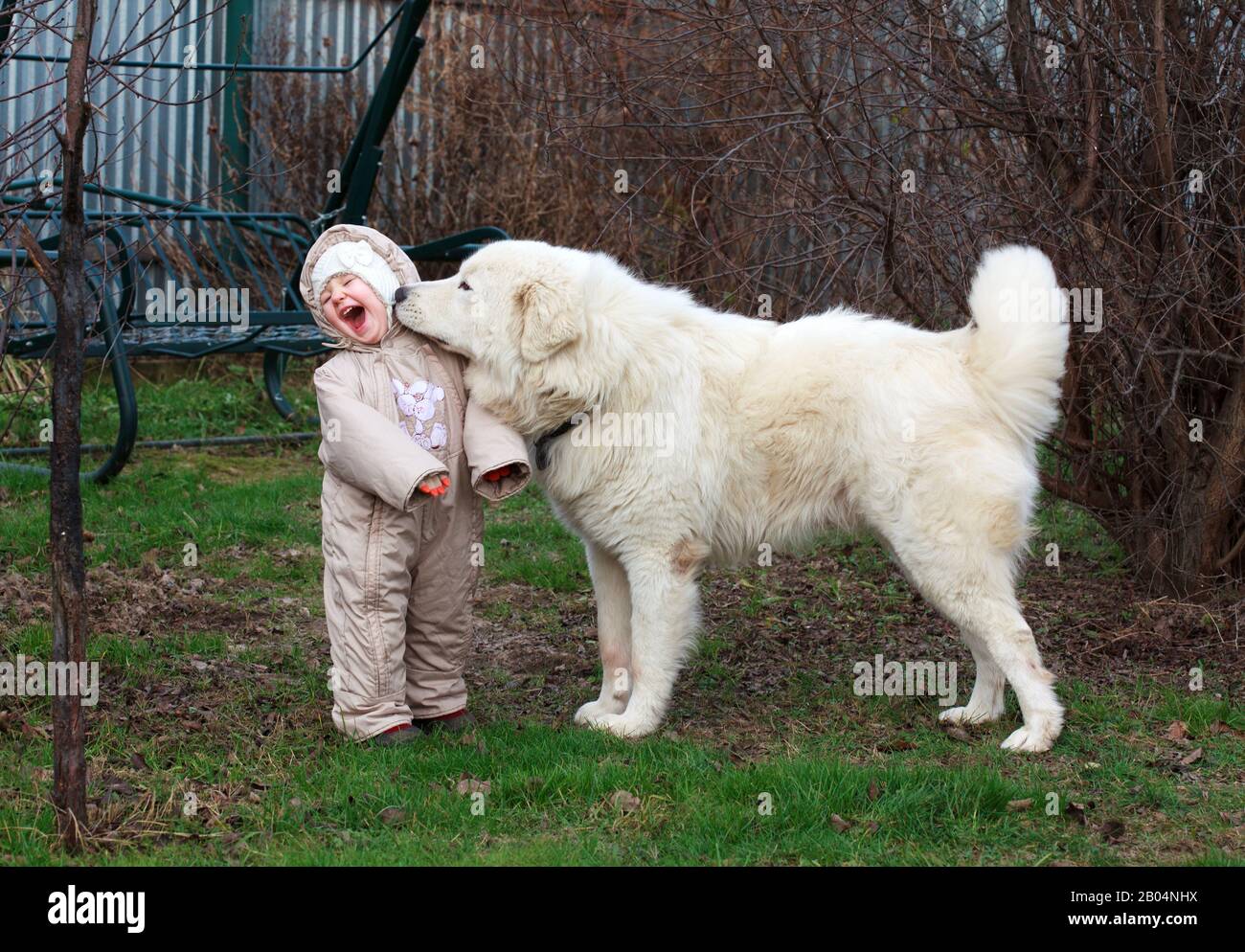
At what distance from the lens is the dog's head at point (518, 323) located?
13.8ft

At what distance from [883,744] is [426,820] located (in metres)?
1.68

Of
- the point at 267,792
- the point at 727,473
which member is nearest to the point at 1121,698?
the point at 727,473

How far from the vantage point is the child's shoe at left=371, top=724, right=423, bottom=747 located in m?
4.14

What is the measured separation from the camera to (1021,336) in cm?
420

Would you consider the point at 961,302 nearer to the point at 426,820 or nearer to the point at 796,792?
the point at 796,792

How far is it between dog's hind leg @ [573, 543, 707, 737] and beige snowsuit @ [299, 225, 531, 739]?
1.84 ft

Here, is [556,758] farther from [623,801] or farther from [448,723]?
[448,723]

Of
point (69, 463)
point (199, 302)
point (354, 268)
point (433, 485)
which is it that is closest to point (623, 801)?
point (433, 485)

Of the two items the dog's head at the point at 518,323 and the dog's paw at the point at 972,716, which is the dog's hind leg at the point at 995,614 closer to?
the dog's paw at the point at 972,716

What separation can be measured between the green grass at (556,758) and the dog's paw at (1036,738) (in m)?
0.08

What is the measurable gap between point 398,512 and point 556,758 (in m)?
0.94

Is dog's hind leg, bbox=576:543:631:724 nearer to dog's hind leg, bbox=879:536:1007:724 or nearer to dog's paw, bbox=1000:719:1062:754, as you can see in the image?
dog's hind leg, bbox=879:536:1007:724

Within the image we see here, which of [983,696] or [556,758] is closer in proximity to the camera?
[556,758]

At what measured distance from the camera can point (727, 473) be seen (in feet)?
14.5
